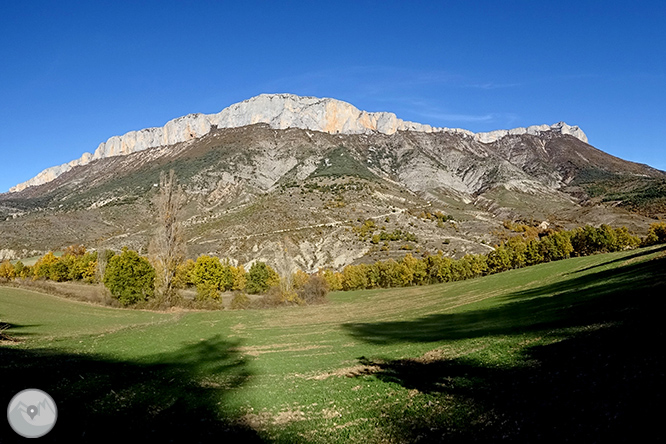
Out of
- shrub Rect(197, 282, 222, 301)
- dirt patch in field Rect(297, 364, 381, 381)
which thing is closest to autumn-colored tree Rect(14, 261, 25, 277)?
shrub Rect(197, 282, 222, 301)

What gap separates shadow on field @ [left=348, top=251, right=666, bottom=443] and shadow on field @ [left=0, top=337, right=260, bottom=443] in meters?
7.21

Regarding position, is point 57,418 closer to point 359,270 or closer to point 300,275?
point 300,275

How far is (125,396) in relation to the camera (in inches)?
640

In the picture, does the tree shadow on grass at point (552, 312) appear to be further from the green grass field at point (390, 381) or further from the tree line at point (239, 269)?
the tree line at point (239, 269)

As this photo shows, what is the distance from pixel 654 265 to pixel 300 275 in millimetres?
80423

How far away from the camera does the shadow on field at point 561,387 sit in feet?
34.0

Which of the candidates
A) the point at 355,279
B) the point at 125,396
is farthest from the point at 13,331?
the point at 355,279

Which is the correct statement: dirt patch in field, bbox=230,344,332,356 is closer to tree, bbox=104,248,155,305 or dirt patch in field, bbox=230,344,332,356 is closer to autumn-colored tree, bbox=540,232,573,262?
tree, bbox=104,248,155,305

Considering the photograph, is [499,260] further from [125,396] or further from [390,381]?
[125,396]

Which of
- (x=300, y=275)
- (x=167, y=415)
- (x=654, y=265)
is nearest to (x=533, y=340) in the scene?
(x=167, y=415)

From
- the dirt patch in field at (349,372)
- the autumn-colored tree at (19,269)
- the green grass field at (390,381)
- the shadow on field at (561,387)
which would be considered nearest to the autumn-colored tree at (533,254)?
the green grass field at (390,381)

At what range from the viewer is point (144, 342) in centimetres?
3183

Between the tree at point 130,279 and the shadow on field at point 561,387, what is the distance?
53.6 metres

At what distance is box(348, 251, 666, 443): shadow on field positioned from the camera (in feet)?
34.0
